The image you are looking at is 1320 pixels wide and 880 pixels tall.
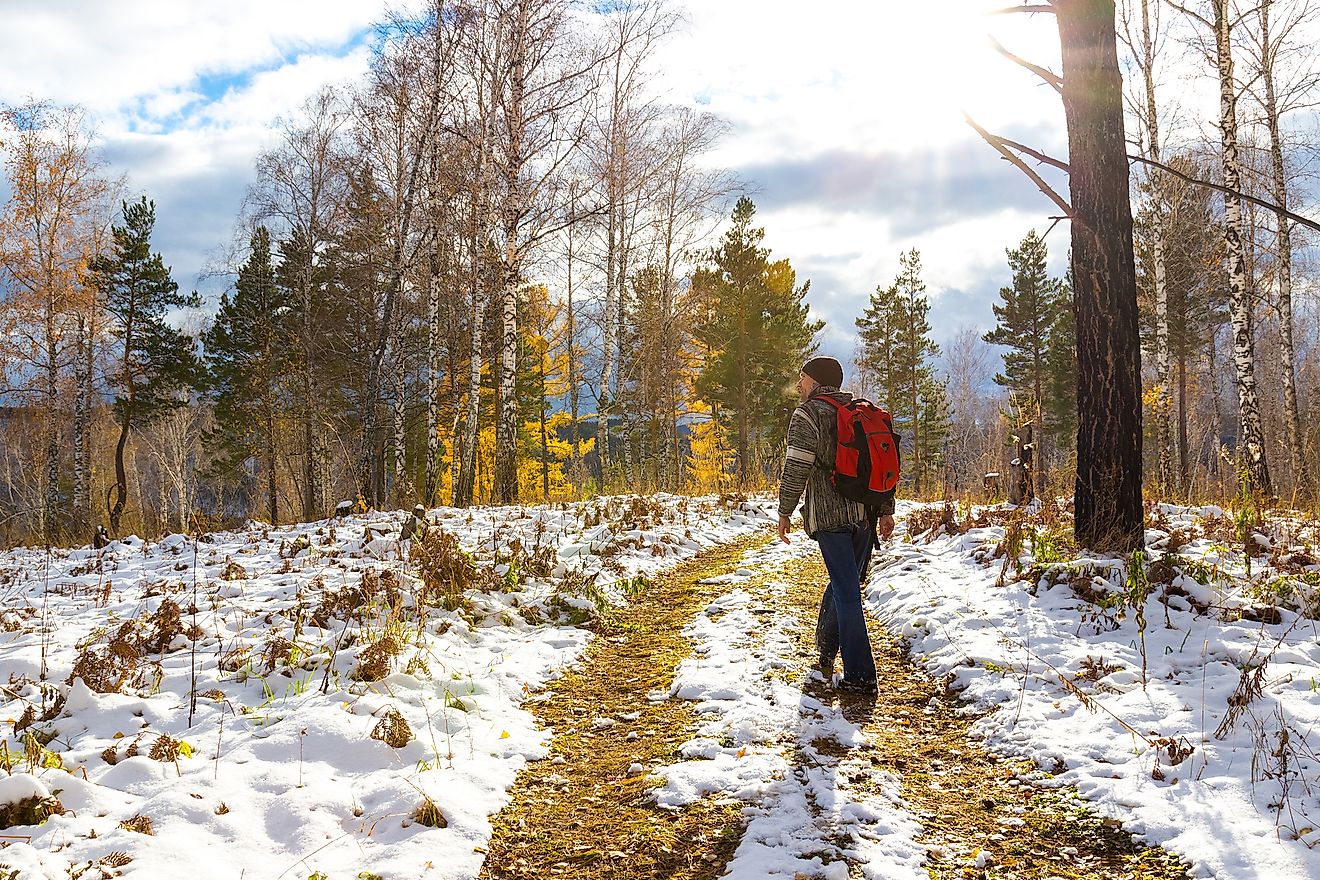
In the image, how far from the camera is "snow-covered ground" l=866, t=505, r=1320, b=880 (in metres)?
2.80

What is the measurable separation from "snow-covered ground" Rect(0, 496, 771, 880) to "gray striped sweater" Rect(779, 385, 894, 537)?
227 cm

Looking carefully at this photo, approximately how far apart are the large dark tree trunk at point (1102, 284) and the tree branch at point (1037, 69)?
Result: 3.3 inches

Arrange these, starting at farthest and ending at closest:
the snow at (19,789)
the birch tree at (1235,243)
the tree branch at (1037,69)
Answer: the birch tree at (1235,243) → the tree branch at (1037,69) → the snow at (19,789)

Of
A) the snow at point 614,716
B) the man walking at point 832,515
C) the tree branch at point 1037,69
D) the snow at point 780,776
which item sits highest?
the tree branch at point 1037,69

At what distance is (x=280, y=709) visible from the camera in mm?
3963

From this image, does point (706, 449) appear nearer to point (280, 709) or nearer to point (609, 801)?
point (280, 709)

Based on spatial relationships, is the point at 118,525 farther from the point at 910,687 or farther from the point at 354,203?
the point at 910,687

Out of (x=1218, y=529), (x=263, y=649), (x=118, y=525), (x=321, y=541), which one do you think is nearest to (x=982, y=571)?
(x=1218, y=529)

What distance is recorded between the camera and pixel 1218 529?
21.9 feet

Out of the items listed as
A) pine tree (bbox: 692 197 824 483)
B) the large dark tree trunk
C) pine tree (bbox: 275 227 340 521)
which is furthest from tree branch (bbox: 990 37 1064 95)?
pine tree (bbox: 692 197 824 483)

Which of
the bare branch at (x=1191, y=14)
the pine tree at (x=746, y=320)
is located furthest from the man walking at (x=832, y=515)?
the pine tree at (x=746, y=320)

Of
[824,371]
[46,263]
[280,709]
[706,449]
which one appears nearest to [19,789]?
[280,709]

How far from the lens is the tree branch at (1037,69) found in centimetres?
584

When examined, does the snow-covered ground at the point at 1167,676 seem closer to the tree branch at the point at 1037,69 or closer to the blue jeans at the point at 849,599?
the blue jeans at the point at 849,599
